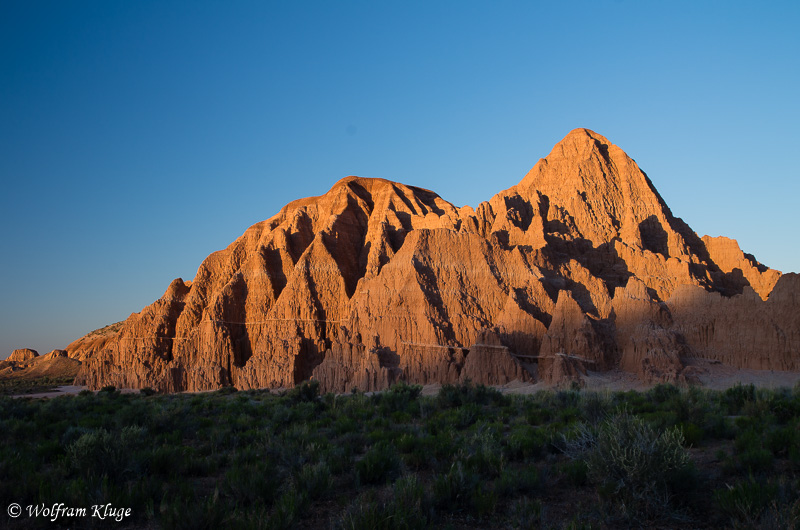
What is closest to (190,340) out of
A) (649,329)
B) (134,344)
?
(134,344)

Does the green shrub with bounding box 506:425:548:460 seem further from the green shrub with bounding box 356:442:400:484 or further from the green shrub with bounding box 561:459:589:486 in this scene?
the green shrub with bounding box 356:442:400:484

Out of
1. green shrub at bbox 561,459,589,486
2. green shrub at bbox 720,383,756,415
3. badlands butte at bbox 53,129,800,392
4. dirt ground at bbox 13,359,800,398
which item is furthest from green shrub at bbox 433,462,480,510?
badlands butte at bbox 53,129,800,392

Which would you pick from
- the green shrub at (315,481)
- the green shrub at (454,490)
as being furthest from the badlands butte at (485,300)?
the green shrub at (315,481)

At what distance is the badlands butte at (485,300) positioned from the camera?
3650 cm

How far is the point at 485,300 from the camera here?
45469 mm

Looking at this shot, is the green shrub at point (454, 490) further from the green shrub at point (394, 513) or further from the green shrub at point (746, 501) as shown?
the green shrub at point (746, 501)

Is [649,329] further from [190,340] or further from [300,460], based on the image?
[190,340]

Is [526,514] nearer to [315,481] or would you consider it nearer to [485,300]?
[315,481]

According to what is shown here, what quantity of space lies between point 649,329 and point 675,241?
2304cm

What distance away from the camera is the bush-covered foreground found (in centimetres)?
711

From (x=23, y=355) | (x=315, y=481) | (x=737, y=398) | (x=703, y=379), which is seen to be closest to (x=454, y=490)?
(x=315, y=481)

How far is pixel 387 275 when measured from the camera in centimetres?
4859

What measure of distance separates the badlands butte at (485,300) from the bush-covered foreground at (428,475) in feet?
75.8

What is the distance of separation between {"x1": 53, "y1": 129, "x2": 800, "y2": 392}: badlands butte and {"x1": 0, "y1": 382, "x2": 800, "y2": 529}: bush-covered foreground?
2311cm
